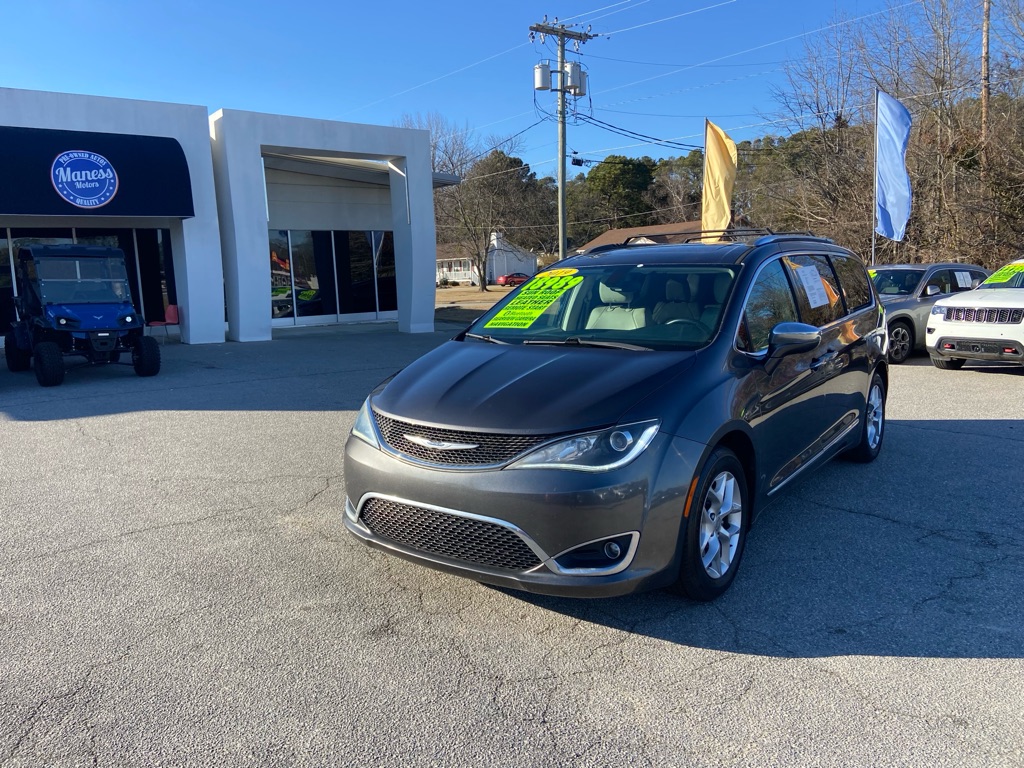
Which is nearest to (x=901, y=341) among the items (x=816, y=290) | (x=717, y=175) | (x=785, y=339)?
(x=717, y=175)

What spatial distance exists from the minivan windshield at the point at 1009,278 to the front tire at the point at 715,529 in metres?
9.35

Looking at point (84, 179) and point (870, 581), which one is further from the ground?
point (84, 179)

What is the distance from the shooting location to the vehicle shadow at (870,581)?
11.1ft

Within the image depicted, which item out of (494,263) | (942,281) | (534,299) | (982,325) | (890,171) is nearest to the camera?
(534,299)

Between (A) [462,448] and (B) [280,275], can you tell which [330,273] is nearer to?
(B) [280,275]

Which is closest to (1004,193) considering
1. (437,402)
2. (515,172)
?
(437,402)

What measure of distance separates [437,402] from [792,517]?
8.63 ft

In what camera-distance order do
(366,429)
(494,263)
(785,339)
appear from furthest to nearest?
(494,263) → (785,339) → (366,429)

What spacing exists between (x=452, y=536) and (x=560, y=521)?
0.54m

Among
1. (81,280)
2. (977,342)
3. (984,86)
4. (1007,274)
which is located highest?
(984,86)

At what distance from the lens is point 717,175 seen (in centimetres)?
1742

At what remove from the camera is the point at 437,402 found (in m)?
3.65

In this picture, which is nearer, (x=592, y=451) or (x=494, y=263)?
(x=592, y=451)

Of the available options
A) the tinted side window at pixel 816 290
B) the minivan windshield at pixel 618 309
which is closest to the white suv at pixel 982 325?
the tinted side window at pixel 816 290
